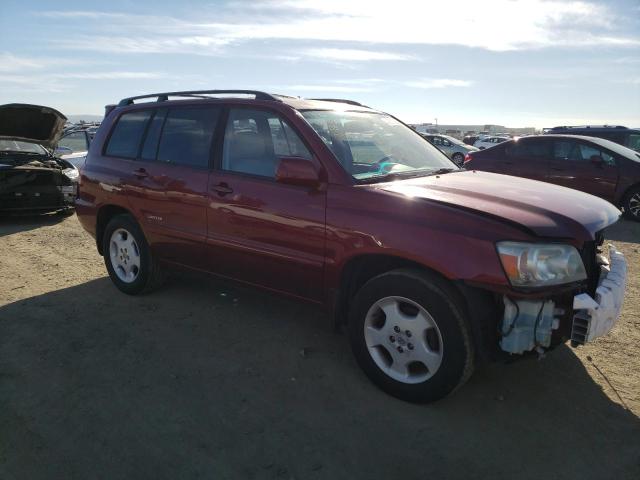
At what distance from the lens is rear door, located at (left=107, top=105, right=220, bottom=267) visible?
3.97 meters

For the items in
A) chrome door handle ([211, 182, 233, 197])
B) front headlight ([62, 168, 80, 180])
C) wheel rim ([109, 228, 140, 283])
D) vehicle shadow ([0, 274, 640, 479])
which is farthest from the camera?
front headlight ([62, 168, 80, 180])

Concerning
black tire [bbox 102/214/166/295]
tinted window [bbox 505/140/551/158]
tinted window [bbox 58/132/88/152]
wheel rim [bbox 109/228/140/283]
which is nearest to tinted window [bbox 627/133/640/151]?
tinted window [bbox 505/140/551/158]

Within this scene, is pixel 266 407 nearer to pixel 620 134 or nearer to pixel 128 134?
pixel 128 134

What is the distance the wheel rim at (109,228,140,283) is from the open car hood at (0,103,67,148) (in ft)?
18.8

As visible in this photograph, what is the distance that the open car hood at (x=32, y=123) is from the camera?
30.3 feet

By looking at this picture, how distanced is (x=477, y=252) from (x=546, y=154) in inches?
313

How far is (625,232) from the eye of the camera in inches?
309

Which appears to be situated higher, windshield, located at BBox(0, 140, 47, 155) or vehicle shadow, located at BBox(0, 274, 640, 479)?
windshield, located at BBox(0, 140, 47, 155)

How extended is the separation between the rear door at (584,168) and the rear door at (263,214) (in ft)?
24.0

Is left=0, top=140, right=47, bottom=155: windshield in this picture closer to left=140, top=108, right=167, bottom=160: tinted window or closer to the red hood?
left=140, top=108, right=167, bottom=160: tinted window

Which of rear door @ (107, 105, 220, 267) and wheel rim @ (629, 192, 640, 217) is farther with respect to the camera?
wheel rim @ (629, 192, 640, 217)

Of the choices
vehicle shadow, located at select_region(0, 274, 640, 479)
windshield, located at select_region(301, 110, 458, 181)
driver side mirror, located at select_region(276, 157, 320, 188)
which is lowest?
vehicle shadow, located at select_region(0, 274, 640, 479)

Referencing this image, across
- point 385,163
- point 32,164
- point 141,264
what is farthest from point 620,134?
point 32,164

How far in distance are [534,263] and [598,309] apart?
0.44 meters
